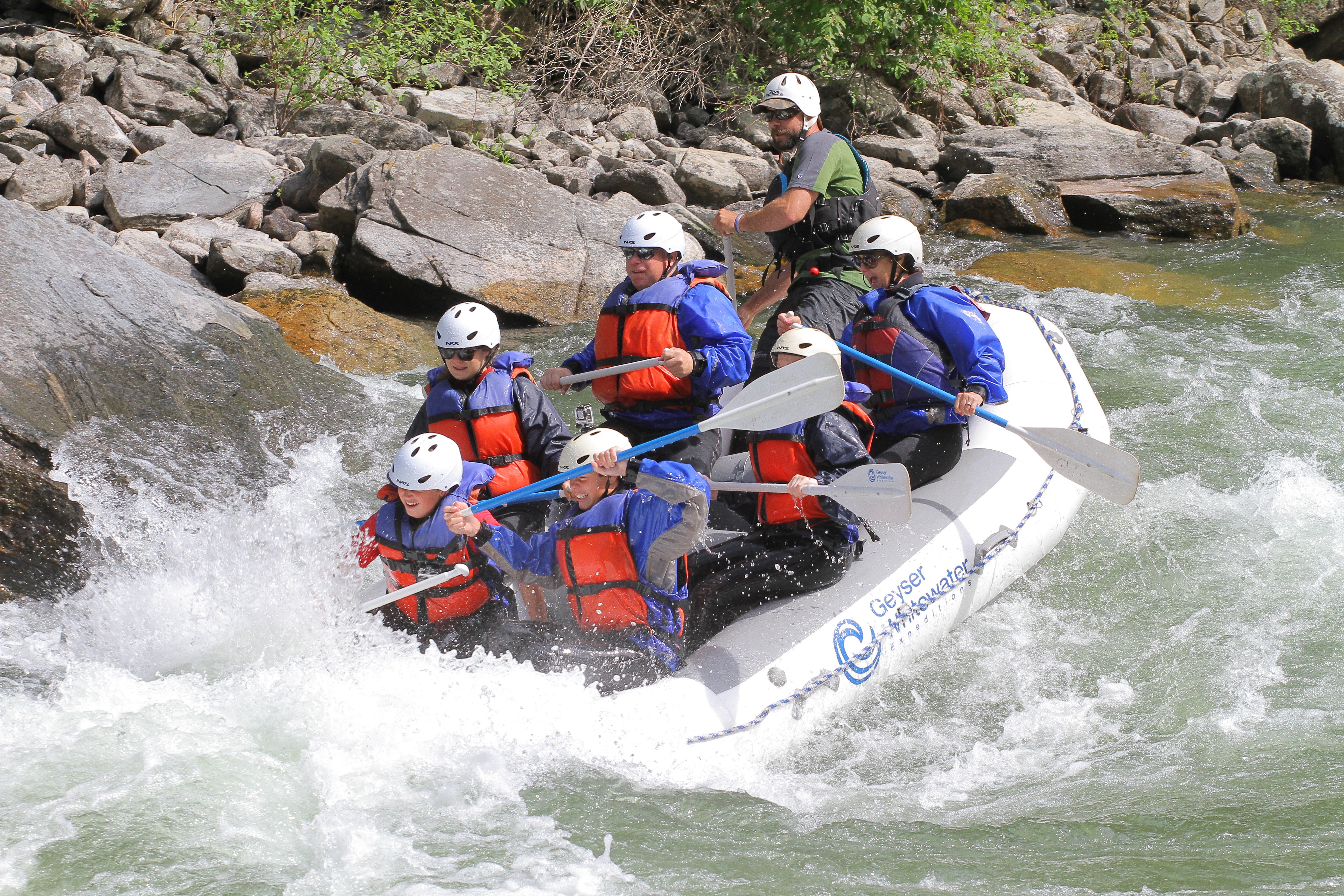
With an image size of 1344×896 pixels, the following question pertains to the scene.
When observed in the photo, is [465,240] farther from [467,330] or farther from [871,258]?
[871,258]

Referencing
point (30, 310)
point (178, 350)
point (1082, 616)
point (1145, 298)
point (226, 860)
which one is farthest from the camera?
point (1145, 298)

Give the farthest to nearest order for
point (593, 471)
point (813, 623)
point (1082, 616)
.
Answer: point (1082, 616)
point (813, 623)
point (593, 471)

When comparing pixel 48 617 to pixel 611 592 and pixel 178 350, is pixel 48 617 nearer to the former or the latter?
pixel 178 350

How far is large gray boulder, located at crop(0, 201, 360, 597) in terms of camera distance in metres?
4.44

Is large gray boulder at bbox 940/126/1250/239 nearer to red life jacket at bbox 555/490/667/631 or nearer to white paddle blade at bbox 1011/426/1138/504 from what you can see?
white paddle blade at bbox 1011/426/1138/504

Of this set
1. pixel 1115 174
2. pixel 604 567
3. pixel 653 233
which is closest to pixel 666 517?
pixel 604 567

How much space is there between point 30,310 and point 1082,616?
4792mm

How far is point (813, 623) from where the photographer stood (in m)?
3.77

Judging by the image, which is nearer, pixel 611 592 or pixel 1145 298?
pixel 611 592

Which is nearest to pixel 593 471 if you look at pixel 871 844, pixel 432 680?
pixel 432 680

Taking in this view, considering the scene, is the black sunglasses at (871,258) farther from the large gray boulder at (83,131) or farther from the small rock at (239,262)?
the large gray boulder at (83,131)

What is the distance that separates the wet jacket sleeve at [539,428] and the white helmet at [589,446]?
22.4 inches

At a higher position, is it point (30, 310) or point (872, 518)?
point (872, 518)

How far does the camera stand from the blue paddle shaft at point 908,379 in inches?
168
